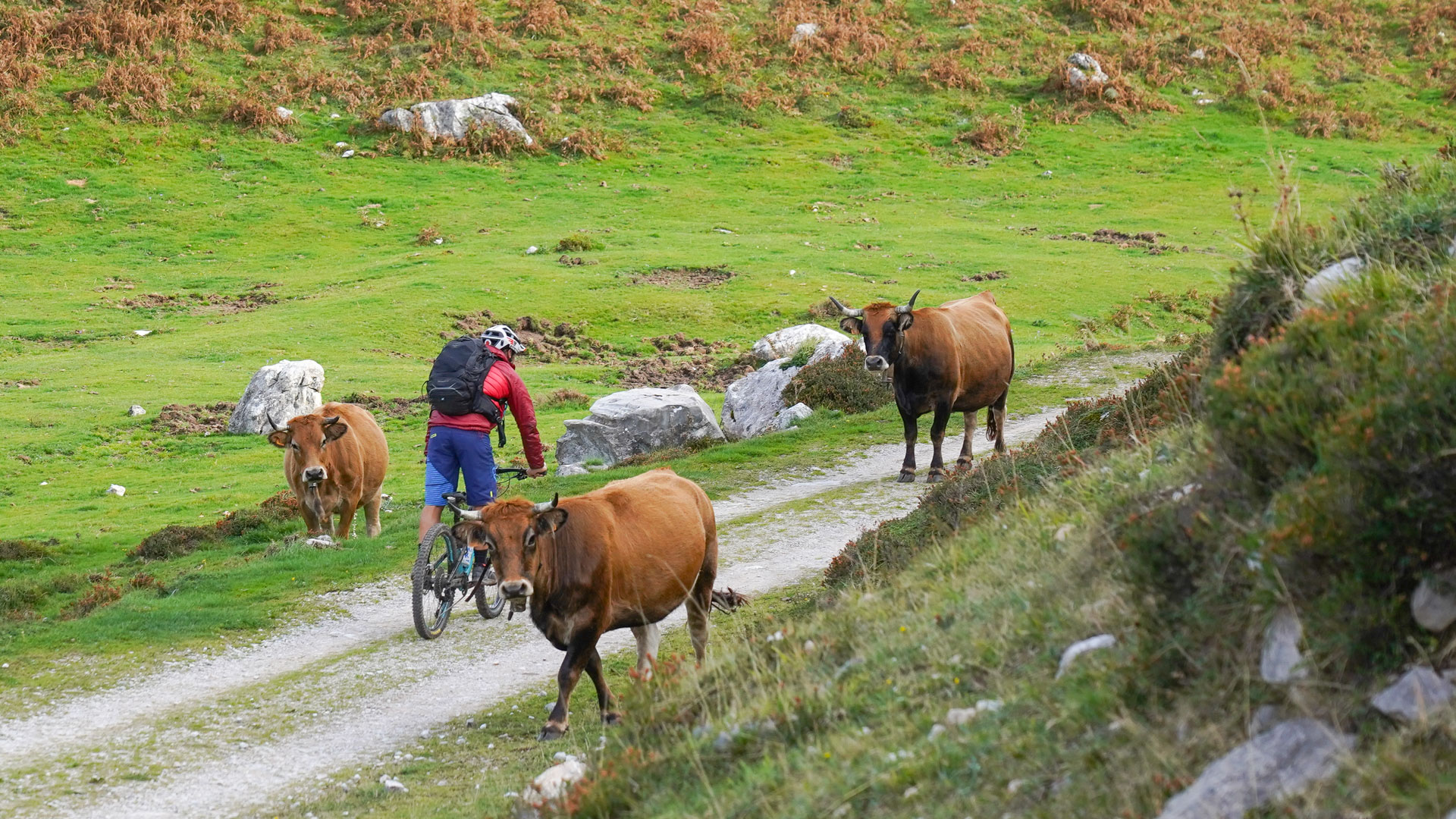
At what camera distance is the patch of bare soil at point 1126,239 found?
40.9 meters

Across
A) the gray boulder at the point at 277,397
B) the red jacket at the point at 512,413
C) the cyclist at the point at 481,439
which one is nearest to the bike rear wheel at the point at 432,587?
the cyclist at the point at 481,439

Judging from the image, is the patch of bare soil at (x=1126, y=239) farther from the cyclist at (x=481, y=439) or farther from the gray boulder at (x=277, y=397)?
the cyclist at (x=481, y=439)

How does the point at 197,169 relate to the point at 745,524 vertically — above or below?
above

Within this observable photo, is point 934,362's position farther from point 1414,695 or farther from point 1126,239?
point 1126,239

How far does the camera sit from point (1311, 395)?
5.24m

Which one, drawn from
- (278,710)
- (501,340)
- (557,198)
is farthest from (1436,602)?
(557,198)

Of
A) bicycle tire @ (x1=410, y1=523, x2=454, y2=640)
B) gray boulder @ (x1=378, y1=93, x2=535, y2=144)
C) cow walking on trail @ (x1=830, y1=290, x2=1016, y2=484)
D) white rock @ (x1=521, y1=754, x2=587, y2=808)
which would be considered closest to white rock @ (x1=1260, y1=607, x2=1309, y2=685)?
white rock @ (x1=521, y1=754, x2=587, y2=808)

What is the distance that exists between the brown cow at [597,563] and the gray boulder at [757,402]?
13.2 m

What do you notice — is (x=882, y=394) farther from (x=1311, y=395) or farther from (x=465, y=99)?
(x=465, y=99)

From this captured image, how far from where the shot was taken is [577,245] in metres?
38.6

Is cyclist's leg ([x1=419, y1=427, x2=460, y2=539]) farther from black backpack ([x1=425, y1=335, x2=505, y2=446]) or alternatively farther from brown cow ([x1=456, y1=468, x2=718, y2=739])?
brown cow ([x1=456, y1=468, x2=718, y2=739])

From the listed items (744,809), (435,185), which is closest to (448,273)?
(435,185)

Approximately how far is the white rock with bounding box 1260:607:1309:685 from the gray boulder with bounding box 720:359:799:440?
60.1 ft

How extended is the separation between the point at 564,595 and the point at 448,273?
90.4ft
